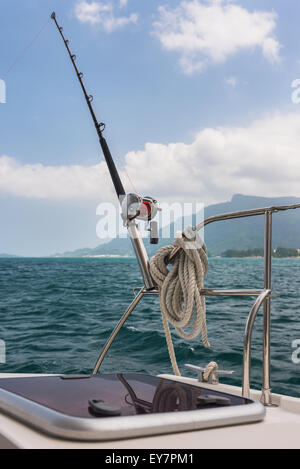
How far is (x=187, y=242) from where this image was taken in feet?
5.55

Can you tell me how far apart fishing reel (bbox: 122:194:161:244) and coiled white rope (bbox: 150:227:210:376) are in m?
0.12

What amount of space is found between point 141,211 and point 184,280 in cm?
33

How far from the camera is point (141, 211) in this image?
1.86 m

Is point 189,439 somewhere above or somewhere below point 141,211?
below

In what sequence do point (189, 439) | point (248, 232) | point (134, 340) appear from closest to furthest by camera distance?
point (189, 439), point (134, 340), point (248, 232)

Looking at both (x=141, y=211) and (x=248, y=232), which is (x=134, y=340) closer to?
(x=141, y=211)

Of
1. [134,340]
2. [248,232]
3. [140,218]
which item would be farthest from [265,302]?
[248,232]

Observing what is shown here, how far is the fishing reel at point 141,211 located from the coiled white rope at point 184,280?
12 cm

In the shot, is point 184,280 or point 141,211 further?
point 141,211

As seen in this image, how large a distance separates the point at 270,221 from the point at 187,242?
293 mm

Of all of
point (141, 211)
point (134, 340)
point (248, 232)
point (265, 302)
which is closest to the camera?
point (265, 302)

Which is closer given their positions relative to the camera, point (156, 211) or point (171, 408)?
point (171, 408)

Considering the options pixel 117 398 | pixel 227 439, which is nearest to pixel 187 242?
pixel 117 398
